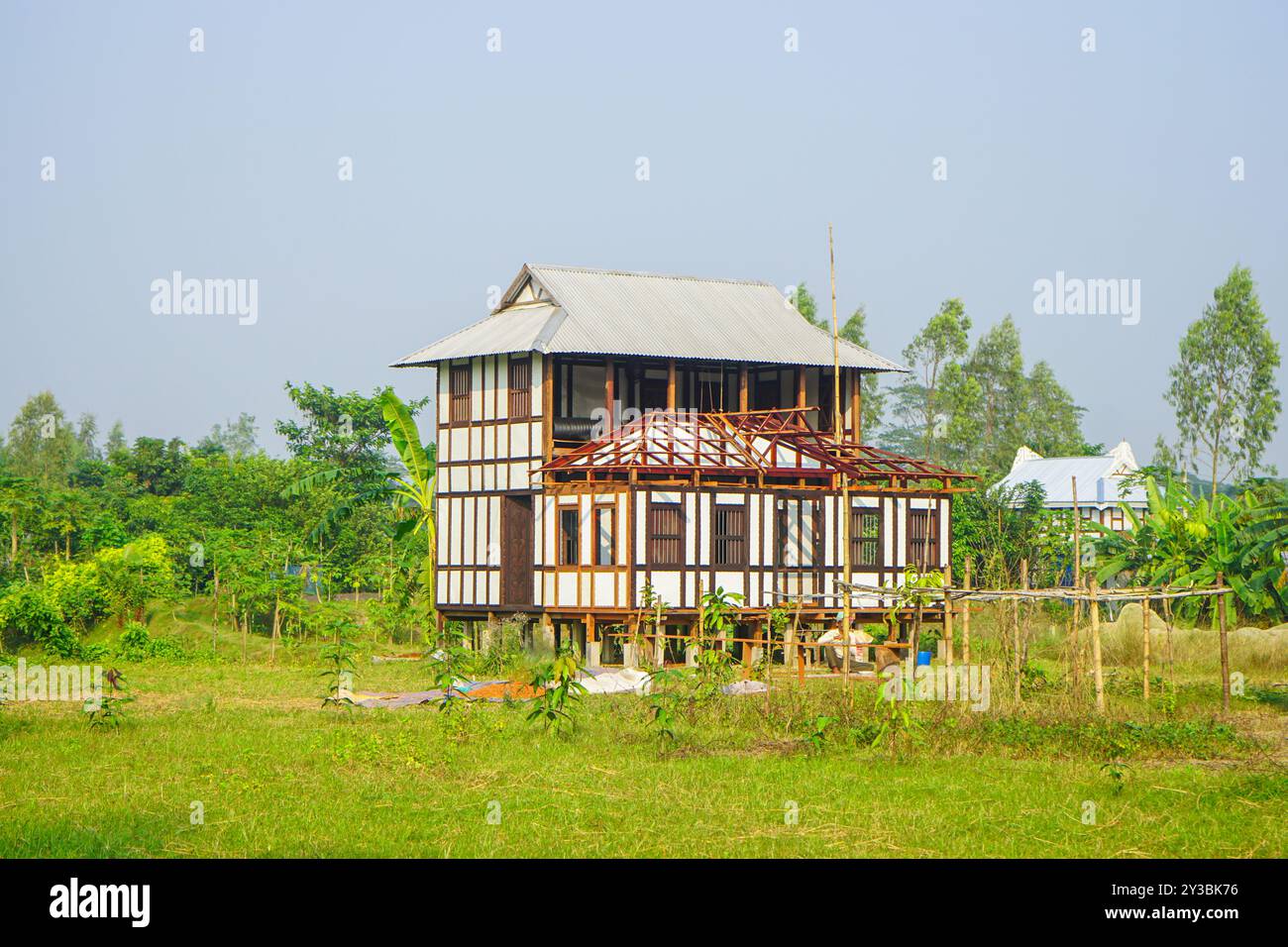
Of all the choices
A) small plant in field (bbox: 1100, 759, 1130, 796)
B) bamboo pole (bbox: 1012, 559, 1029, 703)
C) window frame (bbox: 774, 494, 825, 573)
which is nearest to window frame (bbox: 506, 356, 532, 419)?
window frame (bbox: 774, 494, 825, 573)

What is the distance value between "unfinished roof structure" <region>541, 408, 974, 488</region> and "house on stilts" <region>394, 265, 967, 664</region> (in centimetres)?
6

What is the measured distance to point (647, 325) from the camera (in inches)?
1350

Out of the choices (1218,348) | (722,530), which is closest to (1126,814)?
(722,530)

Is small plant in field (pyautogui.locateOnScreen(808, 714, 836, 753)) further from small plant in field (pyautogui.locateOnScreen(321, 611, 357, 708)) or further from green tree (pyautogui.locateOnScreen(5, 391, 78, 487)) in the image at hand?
green tree (pyautogui.locateOnScreen(5, 391, 78, 487))

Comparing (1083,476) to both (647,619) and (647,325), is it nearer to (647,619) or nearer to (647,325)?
(647,325)

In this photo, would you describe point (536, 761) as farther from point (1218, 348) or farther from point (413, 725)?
point (1218, 348)

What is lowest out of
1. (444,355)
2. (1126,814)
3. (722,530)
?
(1126,814)

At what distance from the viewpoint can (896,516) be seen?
Result: 107ft

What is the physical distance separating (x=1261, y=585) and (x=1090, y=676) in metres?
10.3

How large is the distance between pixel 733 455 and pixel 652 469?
201 cm

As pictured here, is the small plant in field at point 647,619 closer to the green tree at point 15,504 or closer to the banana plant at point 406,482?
the banana plant at point 406,482

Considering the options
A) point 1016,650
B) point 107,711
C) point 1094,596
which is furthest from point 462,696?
point 1094,596

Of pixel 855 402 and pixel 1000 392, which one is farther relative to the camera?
pixel 1000 392

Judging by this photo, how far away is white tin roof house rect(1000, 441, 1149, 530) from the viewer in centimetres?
5999
